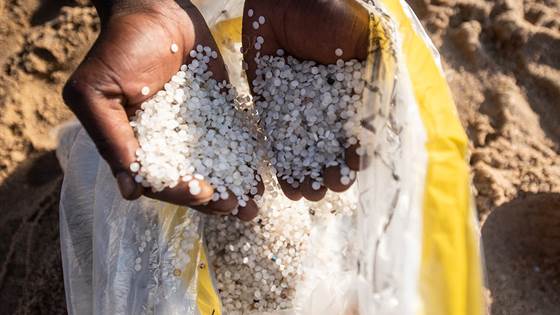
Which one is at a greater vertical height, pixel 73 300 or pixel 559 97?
pixel 559 97

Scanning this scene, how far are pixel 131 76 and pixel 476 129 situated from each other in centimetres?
80

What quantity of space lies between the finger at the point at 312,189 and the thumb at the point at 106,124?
0.90 feet

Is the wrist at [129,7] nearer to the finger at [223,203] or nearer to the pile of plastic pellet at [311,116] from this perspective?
the pile of plastic pellet at [311,116]

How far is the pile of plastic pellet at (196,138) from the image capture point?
3.23 feet

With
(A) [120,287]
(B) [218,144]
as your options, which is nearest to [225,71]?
(B) [218,144]

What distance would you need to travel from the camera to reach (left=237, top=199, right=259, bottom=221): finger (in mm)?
Result: 1065

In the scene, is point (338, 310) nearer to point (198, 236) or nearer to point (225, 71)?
point (198, 236)

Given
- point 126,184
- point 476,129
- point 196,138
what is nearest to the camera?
point 126,184

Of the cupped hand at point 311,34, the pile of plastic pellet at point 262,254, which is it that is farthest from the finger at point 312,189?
the pile of plastic pellet at point 262,254

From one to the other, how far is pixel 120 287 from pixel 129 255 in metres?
0.06

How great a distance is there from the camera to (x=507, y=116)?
4.66ft

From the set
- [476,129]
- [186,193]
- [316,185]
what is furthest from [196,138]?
[476,129]

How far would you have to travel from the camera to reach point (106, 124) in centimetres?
97

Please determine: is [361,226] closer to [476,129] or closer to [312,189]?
[312,189]
